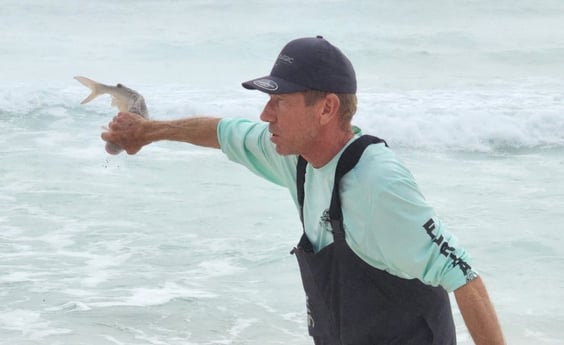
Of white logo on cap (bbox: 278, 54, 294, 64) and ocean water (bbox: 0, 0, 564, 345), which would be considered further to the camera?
ocean water (bbox: 0, 0, 564, 345)

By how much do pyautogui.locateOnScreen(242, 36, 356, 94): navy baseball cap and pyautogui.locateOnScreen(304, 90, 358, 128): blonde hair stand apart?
0.05 feet

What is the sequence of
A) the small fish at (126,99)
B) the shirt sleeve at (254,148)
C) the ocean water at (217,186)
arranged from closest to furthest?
1. the shirt sleeve at (254,148)
2. the small fish at (126,99)
3. the ocean water at (217,186)

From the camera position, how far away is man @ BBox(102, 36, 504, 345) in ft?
8.07

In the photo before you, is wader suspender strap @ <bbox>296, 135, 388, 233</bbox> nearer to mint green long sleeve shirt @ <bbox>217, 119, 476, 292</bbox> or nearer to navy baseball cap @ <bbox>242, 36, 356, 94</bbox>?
mint green long sleeve shirt @ <bbox>217, 119, 476, 292</bbox>

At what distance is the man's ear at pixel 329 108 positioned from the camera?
2596 millimetres

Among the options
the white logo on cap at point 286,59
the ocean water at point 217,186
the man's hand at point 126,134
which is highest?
the white logo on cap at point 286,59

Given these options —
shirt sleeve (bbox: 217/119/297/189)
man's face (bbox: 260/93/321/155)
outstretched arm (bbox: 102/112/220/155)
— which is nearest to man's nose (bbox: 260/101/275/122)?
man's face (bbox: 260/93/321/155)

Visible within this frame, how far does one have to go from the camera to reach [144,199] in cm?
875

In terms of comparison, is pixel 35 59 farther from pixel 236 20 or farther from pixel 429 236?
pixel 429 236

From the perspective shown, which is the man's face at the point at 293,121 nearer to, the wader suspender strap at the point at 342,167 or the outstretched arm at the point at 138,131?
the wader suspender strap at the point at 342,167

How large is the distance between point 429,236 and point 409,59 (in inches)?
671

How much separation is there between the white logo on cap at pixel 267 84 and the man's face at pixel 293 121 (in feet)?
0.13

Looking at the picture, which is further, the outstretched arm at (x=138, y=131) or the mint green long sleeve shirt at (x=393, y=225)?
the outstretched arm at (x=138, y=131)

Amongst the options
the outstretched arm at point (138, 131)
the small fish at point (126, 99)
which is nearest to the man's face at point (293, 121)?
the outstretched arm at point (138, 131)
